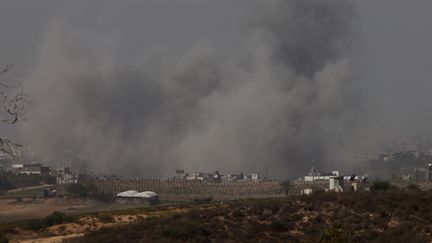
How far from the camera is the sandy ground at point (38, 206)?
236 ft

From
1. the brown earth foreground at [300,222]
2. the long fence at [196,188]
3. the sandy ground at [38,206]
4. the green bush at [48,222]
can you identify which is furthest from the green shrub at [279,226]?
the long fence at [196,188]

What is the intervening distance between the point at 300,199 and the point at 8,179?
9450 centimetres

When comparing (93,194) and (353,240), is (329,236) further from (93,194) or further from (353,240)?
(93,194)

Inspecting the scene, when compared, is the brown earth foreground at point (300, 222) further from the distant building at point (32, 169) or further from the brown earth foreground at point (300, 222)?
the distant building at point (32, 169)

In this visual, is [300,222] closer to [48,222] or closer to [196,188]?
[48,222]

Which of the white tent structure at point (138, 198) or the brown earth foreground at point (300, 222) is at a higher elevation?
the white tent structure at point (138, 198)

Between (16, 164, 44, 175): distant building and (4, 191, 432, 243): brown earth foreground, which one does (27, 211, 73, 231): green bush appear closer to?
(4, 191, 432, 243): brown earth foreground

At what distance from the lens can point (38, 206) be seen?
79.3 m

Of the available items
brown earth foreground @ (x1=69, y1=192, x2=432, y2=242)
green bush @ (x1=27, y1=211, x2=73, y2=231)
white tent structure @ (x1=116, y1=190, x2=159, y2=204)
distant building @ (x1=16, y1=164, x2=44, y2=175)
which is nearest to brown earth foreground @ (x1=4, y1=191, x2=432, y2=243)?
brown earth foreground @ (x1=69, y1=192, x2=432, y2=242)

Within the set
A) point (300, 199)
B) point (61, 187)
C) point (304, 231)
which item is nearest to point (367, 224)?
point (304, 231)

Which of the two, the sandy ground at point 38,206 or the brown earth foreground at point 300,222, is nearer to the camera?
the brown earth foreground at point 300,222

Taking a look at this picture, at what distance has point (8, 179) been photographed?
118 metres

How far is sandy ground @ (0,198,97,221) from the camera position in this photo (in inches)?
2832

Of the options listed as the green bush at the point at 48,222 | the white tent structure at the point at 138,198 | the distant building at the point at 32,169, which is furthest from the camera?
the distant building at the point at 32,169
